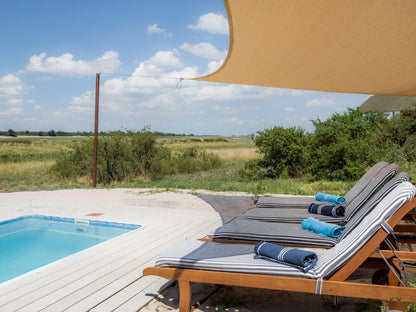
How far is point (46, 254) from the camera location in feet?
14.6

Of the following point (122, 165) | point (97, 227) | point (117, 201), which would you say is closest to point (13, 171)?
point (122, 165)

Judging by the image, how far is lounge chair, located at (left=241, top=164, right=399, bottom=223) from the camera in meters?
3.22

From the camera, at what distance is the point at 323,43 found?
3596 millimetres

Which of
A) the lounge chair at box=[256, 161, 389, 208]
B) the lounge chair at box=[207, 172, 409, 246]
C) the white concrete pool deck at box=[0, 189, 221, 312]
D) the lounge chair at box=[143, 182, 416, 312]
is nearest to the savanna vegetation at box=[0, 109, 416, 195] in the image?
the white concrete pool deck at box=[0, 189, 221, 312]

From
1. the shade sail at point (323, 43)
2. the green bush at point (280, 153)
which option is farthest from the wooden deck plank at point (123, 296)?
the green bush at point (280, 153)

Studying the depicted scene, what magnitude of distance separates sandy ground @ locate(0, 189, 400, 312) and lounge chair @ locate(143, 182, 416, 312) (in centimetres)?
31

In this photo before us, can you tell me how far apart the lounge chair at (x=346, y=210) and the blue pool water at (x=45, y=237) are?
1807 millimetres

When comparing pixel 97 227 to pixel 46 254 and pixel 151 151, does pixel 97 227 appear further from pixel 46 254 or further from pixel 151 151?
pixel 151 151

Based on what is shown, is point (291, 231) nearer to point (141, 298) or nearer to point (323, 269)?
point (323, 269)

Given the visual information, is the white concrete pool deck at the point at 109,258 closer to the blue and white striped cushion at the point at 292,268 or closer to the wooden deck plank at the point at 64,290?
the wooden deck plank at the point at 64,290

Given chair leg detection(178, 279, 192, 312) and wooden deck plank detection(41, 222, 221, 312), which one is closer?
chair leg detection(178, 279, 192, 312)

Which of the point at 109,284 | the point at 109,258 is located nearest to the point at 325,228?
the point at 109,284

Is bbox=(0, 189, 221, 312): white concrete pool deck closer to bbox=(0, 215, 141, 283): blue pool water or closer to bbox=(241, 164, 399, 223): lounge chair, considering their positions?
bbox=(0, 215, 141, 283): blue pool water

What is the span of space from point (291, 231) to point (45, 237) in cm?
361
